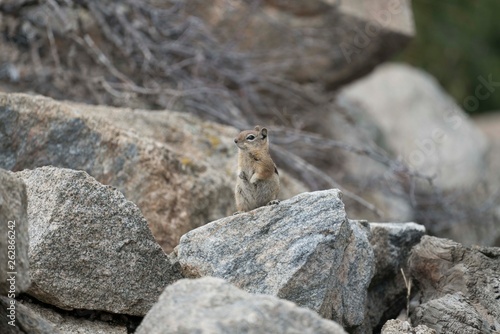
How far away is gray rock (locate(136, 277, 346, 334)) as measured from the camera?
343cm

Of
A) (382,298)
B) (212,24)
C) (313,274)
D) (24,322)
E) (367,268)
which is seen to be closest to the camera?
(24,322)

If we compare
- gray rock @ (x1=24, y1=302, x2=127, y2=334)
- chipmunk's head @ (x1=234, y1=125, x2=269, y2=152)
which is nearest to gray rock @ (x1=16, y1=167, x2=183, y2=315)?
gray rock @ (x1=24, y1=302, x2=127, y2=334)

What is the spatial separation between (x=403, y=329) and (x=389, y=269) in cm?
110

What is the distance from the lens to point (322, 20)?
1058 cm

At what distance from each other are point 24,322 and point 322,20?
23.7 feet

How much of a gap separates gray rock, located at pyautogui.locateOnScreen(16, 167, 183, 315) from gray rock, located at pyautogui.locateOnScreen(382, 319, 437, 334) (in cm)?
131

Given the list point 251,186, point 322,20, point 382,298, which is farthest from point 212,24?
point 382,298

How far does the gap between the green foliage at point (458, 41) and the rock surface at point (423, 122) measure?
39.9 inches

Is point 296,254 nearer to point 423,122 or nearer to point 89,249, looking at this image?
point 89,249

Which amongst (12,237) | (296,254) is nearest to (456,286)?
(296,254)

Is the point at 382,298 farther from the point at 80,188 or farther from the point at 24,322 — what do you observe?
the point at 24,322

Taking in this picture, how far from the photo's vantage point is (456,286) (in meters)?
5.24

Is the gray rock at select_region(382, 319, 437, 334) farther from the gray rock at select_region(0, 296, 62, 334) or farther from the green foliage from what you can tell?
the green foliage

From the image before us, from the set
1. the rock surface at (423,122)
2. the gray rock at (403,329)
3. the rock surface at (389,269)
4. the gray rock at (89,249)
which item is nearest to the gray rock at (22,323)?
the gray rock at (89,249)
